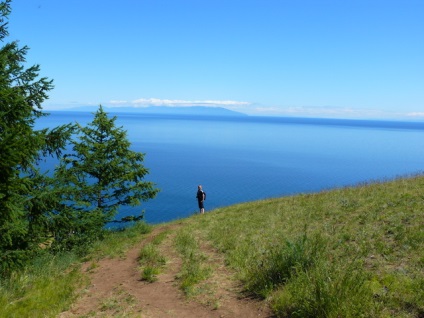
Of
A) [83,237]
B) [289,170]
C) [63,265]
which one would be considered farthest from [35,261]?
[289,170]

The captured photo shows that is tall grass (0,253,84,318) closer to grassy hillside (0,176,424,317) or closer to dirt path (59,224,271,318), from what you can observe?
grassy hillside (0,176,424,317)

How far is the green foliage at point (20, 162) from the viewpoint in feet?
27.9

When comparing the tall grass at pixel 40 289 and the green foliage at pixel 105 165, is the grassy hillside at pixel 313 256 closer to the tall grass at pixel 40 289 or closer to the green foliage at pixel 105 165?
the tall grass at pixel 40 289

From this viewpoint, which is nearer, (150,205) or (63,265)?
(63,265)

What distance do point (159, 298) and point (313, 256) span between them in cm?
384

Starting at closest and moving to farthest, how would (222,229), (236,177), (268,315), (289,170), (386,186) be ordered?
(268,315) < (222,229) < (386,186) < (236,177) < (289,170)

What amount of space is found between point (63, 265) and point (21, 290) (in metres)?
2.60

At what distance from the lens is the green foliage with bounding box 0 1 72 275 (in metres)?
8.52

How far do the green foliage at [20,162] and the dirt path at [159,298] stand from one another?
2747 millimetres

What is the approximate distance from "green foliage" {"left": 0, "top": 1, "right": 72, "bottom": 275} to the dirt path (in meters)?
2.75

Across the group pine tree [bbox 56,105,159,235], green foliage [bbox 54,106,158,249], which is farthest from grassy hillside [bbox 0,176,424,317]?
pine tree [bbox 56,105,159,235]

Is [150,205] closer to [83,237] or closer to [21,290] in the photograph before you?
[83,237]

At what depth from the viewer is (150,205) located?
5497 centimetres

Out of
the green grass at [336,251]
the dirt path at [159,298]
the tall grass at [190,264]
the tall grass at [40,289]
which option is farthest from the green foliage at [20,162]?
the green grass at [336,251]
